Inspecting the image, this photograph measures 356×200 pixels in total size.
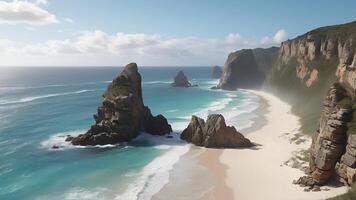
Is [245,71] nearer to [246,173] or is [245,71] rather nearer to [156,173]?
[246,173]

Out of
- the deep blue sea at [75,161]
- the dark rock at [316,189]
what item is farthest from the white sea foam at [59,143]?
the dark rock at [316,189]

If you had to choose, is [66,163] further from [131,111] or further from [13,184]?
[131,111]

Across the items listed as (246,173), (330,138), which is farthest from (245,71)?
(330,138)

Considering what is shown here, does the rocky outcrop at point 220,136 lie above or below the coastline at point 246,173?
above

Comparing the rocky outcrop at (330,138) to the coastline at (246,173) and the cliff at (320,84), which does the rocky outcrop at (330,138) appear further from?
the coastline at (246,173)

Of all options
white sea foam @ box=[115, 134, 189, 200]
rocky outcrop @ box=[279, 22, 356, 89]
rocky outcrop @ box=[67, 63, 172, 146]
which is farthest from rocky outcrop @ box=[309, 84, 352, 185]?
rocky outcrop @ box=[67, 63, 172, 146]

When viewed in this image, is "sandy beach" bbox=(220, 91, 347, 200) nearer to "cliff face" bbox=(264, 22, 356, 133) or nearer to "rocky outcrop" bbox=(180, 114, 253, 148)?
"rocky outcrop" bbox=(180, 114, 253, 148)
